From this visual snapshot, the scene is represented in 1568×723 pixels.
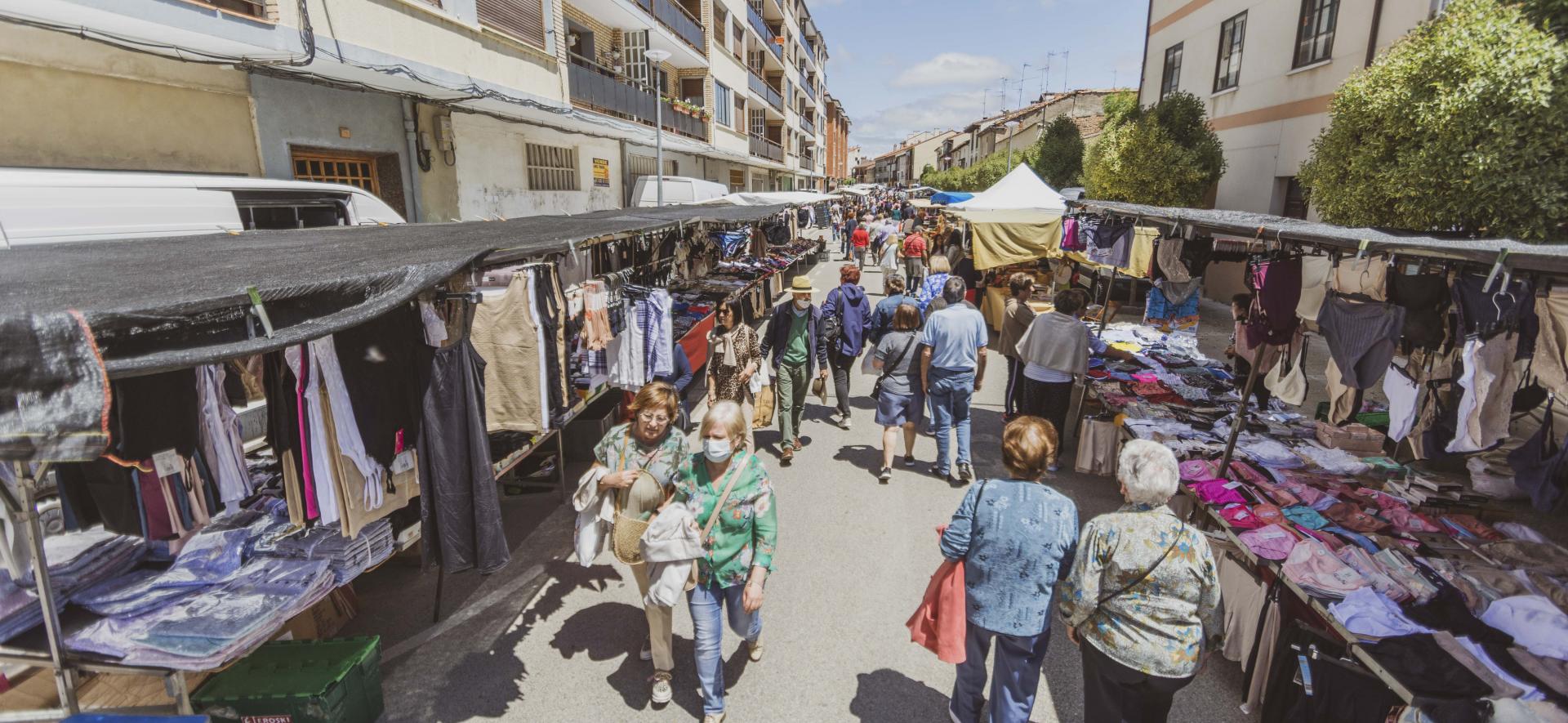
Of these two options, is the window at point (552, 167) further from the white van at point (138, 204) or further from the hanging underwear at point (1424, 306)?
the hanging underwear at point (1424, 306)

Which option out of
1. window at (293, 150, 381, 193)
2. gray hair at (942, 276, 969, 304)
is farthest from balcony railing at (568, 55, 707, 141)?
gray hair at (942, 276, 969, 304)

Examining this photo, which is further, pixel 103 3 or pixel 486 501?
pixel 103 3

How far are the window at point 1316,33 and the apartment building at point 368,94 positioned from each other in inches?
519

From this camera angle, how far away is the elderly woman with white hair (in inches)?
105

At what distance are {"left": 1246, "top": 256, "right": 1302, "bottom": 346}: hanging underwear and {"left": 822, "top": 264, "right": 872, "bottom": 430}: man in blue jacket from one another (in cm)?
360

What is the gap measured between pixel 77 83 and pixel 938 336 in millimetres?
9133

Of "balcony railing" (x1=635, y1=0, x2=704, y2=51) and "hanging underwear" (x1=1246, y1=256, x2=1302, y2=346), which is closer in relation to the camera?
"hanging underwear" (x1=1246, y1=256, x2=1302, y2=346)

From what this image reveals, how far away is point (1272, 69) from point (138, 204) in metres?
18.9

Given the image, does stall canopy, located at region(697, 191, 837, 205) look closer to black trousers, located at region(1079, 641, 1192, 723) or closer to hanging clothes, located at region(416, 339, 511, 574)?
hanging clothes, located at region(416, 339, 511, 574)

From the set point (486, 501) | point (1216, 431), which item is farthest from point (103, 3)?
point (1216, 431)

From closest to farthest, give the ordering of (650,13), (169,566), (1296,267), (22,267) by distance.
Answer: (22,267) → (169,566) → (1296,267) → (650,13)

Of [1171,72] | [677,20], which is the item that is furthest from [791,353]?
[677,20]

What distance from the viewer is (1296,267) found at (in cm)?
491

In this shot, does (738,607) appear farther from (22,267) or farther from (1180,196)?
(1180,196)
